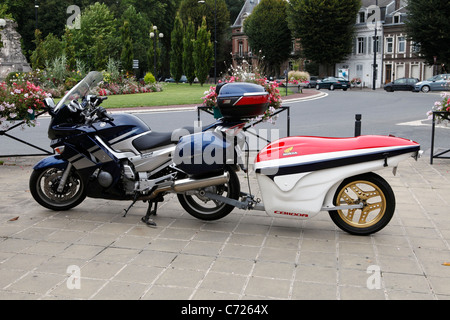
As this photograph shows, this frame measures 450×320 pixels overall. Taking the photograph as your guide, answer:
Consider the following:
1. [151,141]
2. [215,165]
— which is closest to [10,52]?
[151,141]

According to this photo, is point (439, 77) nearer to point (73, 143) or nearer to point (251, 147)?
point (251, 147)

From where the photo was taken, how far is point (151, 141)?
552cm

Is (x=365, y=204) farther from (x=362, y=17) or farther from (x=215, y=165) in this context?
(x=362, y=17)

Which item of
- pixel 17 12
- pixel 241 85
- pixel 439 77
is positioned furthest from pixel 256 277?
pixel 17 12

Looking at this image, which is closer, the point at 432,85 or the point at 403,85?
the point at 432,85

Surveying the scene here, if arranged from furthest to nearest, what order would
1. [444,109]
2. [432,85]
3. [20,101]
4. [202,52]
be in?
[202,52], [432,85], [444,109], [20,101]

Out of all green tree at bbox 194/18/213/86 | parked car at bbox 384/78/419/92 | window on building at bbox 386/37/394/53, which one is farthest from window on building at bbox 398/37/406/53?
green tree at bbox 194/18/213/86

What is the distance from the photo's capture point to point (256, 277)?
404 cm

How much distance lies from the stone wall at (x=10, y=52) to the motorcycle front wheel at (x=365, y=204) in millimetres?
39148

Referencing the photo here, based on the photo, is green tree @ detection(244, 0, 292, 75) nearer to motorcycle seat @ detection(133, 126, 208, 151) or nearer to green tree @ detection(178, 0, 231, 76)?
green tree @ detection(178, 0, 231, 76)

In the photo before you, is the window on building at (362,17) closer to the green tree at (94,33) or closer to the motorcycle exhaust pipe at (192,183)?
the green tree at (94,33)

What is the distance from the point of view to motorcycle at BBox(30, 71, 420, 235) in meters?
4.94

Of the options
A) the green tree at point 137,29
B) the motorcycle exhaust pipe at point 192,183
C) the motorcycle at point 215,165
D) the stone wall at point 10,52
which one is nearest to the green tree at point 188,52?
the stone wall at point 10,52

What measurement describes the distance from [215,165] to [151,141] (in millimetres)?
804
